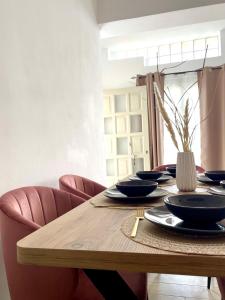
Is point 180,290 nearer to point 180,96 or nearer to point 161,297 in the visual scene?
point 161,297

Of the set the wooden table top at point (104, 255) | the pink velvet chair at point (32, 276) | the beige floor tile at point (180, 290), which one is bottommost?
the beige floor tile at point (180, 290)

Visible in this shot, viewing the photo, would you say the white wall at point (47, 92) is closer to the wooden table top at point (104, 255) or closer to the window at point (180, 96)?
the wooden table top at point (104, 255)

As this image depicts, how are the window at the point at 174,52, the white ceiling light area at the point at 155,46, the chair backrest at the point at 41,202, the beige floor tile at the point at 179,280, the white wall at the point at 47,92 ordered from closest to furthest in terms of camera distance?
the chair backrest at the point at 41,202 < the white wall at the point at 47,92 < the beige floor tile at the point at 179,280 < the white ceiling light area at the point at 155,46 < the window at the point at 174,52

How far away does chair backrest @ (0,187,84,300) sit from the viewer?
1.14 meters

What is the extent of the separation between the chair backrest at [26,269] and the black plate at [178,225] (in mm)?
404

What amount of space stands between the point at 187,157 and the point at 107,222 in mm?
703

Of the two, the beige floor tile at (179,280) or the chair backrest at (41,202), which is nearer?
the chair backrest at (41,202)

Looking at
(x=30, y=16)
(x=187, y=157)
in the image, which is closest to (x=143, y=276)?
(x=187, y=157)

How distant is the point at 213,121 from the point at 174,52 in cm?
131

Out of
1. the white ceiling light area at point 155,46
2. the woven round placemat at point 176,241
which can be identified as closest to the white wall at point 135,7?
the white ceiling light area at point 155,46

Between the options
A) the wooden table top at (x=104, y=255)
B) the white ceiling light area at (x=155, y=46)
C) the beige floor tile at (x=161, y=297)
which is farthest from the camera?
the white ceiling light area at (x=155, y=46)

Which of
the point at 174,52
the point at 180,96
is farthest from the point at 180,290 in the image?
the point at 174,52

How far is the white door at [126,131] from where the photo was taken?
16.0ft

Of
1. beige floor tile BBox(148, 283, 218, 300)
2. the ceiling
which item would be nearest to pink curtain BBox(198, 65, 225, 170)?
the ceiling
